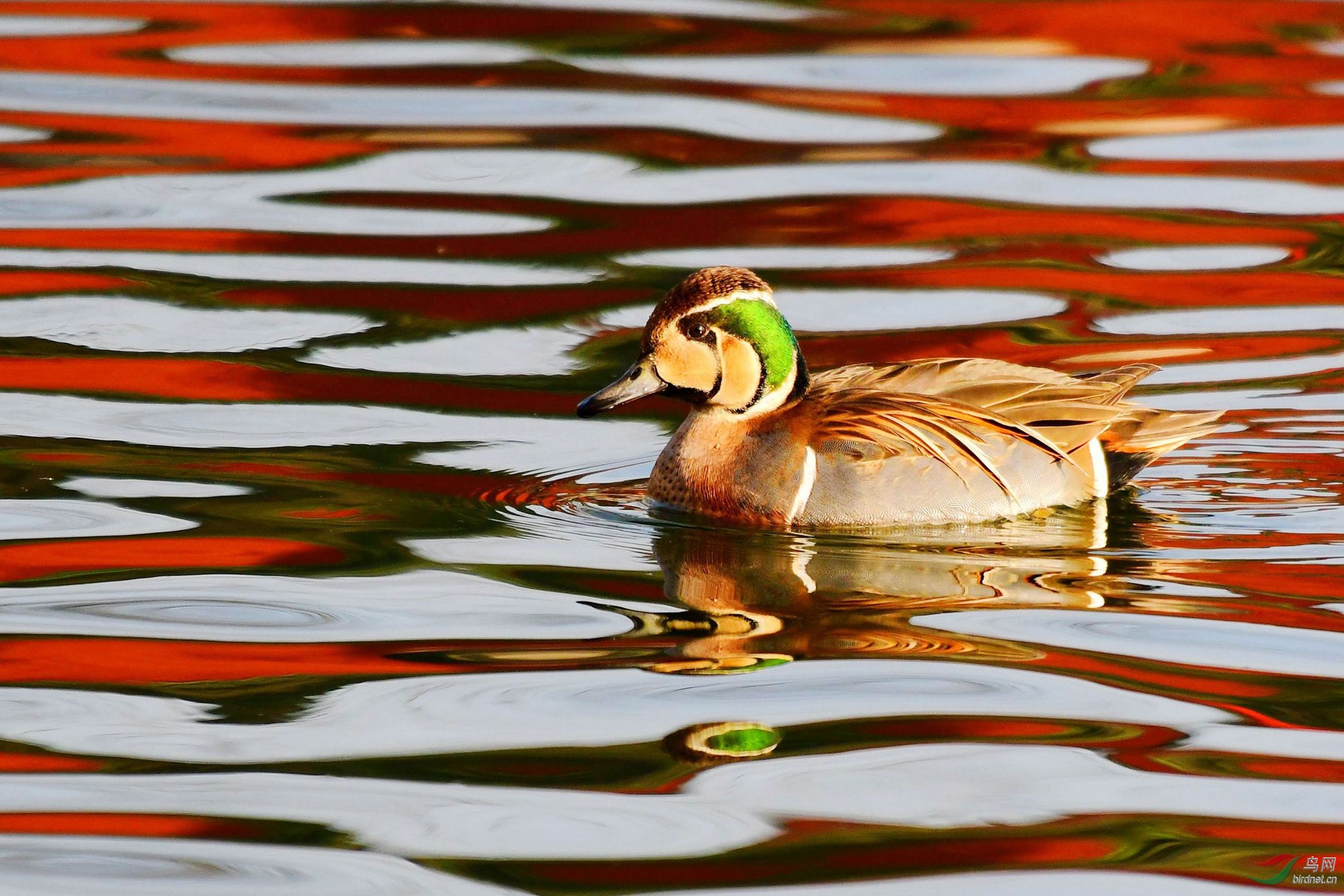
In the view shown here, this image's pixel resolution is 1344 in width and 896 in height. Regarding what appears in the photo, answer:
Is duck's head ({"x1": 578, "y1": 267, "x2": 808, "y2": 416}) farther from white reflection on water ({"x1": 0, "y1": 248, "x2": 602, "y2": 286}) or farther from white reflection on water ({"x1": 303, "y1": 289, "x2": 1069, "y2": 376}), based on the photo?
white reflection on water ({"x1": 0, "y1": 248, "x2": 602, "y2": 286})

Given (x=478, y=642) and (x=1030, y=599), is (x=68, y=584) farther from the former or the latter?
(x=1030, y=599)

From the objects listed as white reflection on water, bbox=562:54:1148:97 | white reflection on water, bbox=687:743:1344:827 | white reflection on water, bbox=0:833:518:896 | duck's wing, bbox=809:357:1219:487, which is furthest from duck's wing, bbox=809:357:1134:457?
white reflection on water, bbox=562:54:1148:97

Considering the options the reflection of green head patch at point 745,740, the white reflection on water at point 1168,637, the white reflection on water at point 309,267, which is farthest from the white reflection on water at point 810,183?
the reflection of green head patch at point 745,740

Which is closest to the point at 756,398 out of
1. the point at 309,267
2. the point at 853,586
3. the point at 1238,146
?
the point at 853,586

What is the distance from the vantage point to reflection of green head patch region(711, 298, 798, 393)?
769 centimetres

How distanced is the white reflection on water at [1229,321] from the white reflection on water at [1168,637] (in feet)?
12.9

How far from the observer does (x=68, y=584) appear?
6.77 meters

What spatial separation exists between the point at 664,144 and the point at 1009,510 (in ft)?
17.4

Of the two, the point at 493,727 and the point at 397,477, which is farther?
the point at 397,477

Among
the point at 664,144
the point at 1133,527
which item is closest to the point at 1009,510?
the point at 1133,527

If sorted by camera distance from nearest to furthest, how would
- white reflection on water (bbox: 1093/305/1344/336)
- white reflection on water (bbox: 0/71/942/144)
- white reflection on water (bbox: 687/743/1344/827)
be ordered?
white reflection on water (bbox: 687/743/1344/827), white reflection on water (bbox: 1093/305/1344/336), white reflection on water (bbox: 0/71/942/144)

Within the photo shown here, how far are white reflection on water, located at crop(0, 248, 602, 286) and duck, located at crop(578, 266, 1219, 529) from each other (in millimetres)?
2916

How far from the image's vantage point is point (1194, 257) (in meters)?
11.1

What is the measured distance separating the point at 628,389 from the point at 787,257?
3.48 metres
